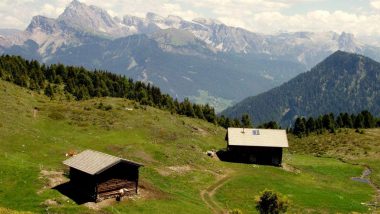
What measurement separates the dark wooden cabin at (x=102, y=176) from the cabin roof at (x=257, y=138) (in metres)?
43.1

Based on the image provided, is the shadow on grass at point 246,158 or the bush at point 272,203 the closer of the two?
the bush at point 272,203

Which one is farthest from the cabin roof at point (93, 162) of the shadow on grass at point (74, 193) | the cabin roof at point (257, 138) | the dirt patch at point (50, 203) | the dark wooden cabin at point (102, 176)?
the cabin roof at point (257, 138)

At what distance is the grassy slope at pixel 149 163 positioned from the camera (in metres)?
56.7

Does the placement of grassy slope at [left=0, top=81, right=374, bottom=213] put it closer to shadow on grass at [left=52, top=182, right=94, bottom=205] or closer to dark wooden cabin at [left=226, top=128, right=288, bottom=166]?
shadow on grass at [left=52, top=182, right=94, bottom=205]

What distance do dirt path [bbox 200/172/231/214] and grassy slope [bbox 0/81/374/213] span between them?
0.97 m

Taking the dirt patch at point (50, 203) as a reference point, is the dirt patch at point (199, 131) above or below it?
above

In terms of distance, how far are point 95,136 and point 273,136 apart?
4114 cm

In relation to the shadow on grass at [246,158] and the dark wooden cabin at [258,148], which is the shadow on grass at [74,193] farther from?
the dark wooden cabin at [258,148]

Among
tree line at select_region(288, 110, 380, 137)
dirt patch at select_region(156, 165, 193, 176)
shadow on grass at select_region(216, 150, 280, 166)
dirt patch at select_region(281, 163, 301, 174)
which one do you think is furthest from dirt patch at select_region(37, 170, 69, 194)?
tree line at select_region(288, 110, 380, 137)

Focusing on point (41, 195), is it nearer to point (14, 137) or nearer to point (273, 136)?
point (14, 137)

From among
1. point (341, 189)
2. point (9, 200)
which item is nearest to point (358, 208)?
point (341, 189)

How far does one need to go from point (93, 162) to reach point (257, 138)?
5206 cm

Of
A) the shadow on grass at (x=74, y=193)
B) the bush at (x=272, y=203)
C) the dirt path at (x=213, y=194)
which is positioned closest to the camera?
the bush at (x=272, y=203)

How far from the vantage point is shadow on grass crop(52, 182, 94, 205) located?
54491mm
